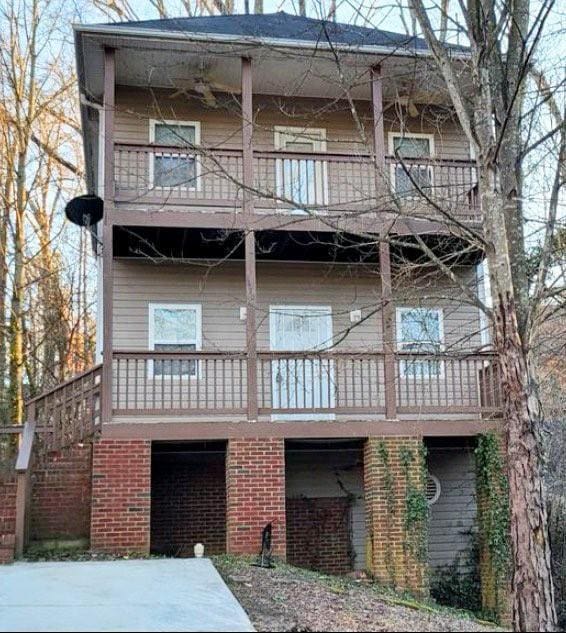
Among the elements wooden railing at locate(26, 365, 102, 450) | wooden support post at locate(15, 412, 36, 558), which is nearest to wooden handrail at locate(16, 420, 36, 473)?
wooden support post at locate(15, 412, 36, 558)

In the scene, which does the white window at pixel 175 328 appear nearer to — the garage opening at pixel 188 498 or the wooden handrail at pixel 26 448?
the garage opening at pixel 188 498

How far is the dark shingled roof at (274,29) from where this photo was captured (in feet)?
39.9

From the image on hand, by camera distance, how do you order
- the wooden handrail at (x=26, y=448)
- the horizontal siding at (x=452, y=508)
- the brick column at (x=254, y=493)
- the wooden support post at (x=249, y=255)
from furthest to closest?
the horizontal siding at (x=452, y=508)
the wooden support post at (x=249, y=255)
the brick column at (x=254, y=493)
the wooden handrail at (x=26, y=448)

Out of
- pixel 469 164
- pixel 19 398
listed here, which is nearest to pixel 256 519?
pixel 469 164

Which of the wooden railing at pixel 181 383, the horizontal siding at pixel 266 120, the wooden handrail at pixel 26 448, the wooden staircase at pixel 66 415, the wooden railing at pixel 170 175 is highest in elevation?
the horizontal siding at pixel 266 120

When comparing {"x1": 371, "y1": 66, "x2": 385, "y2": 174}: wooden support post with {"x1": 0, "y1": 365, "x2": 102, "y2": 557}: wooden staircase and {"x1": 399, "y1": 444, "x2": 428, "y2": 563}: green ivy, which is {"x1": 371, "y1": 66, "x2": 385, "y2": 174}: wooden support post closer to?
{"x1": 399, "y1": 444, "x2": 428, "y2": 563}: green ivy

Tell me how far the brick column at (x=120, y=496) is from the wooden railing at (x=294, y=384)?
0.63m

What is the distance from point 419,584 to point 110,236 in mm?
6573

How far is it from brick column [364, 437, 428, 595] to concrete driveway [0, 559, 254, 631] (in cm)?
282

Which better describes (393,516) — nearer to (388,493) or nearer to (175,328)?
(388,493)

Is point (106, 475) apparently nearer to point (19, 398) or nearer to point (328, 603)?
point (328, 603)

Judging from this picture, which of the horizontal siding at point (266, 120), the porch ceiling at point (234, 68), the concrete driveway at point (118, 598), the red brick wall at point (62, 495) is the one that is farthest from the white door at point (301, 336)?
the concrete driveway at point (118, 598)

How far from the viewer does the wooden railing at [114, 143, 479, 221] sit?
12.0 metres

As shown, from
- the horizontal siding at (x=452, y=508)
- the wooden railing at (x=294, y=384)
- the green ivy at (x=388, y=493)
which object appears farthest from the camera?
the horizontal siding at (x=452, y=508)
